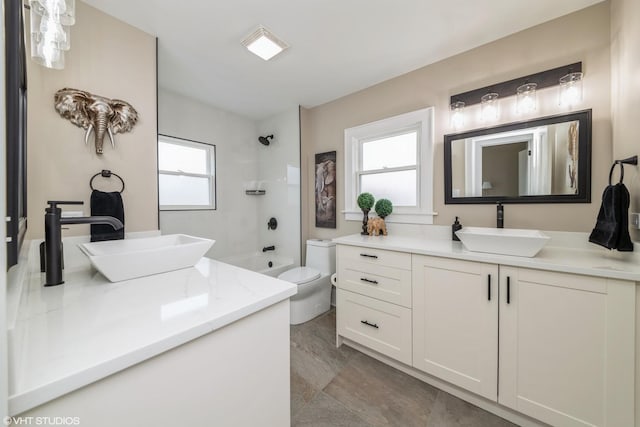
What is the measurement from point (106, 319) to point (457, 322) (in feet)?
5.53

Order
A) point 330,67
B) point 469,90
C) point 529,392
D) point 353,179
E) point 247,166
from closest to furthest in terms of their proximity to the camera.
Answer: point 529,392
point 469,90
point 330,67
point 353,179
point 247,166

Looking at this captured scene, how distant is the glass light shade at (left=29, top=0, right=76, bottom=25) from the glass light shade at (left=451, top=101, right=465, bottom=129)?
2318mm

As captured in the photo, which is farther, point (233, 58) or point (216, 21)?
point (233, 58)

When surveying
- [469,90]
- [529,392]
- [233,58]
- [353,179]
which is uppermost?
[233,58]

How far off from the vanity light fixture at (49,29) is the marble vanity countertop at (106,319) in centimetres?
86

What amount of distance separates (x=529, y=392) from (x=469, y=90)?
81.5 inches

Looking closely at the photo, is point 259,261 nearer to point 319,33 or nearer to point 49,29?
point 319,33

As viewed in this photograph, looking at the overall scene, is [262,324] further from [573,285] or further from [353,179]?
[353,179]

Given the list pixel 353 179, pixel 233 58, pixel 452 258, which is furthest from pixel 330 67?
pixel 452 258

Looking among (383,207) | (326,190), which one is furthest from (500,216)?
(326,190)

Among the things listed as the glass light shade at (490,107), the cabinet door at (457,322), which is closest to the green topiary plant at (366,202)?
the cabinet door at (457,322)

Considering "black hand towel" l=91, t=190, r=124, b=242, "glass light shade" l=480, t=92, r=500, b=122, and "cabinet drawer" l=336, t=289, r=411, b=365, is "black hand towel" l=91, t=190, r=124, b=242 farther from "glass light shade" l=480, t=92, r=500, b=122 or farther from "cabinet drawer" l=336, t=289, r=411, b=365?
"glass light shade" l=480, t=92, r=500, b=122

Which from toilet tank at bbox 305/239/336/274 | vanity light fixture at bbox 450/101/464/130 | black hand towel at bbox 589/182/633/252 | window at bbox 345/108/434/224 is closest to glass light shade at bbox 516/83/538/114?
vanity light fixture at bbox 450/101/464/130

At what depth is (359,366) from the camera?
1.79 metres
